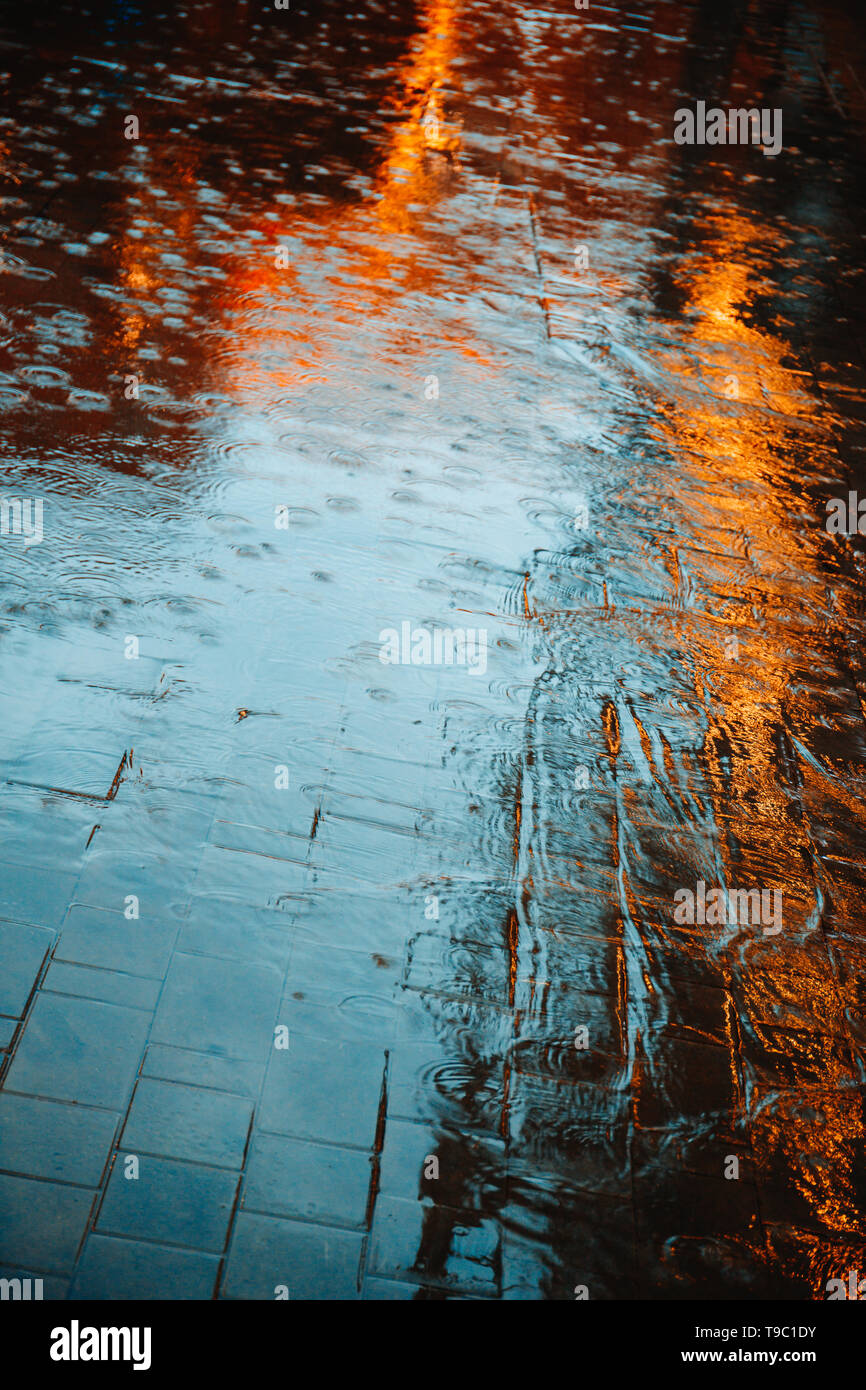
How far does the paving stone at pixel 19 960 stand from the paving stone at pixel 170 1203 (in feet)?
1.63

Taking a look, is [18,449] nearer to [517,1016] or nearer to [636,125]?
[517,1016]

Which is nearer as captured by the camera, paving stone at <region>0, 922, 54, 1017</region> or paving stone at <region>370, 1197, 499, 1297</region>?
paving stone at <region>370, 1197, 499, 1297</region>

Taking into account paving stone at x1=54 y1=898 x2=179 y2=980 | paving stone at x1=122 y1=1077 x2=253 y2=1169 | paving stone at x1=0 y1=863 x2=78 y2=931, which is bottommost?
paving stone at x1=122 y1=1077 x2=253 y2=1169

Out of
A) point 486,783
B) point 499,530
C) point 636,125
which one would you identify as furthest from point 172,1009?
point 636,125

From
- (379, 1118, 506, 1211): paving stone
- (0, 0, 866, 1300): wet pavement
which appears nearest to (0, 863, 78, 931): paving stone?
(0, 0, 866, 1300): wet pavement

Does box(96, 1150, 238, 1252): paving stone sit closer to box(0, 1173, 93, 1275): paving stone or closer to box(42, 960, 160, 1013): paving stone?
box(0, 1173, 93, 1275): paving stone

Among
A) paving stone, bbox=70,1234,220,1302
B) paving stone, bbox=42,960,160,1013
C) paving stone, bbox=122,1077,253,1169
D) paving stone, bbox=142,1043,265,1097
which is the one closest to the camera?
paving stone, bbox=70,1234,220,1302

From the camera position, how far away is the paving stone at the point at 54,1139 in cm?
235

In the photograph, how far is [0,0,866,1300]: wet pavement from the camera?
2.47 meters

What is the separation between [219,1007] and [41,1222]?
0.63 metres

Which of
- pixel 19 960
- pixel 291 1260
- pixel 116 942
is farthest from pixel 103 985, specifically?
pixel 291 1260

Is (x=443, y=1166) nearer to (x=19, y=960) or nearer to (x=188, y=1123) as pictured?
(x=188, y=1123)

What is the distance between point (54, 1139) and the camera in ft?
7.88
